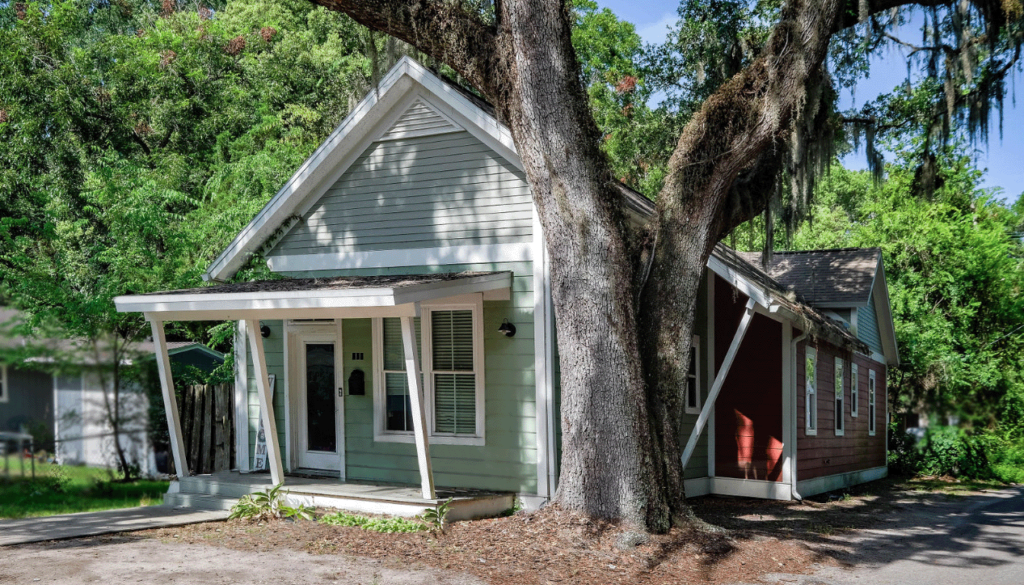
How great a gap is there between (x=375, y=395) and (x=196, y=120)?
12.3 m

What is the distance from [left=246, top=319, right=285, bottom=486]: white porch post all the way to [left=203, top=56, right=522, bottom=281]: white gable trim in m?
2.31

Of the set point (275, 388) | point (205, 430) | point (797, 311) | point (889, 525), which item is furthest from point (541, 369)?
point (205, 430)

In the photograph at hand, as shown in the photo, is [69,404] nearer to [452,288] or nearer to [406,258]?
[452,288]

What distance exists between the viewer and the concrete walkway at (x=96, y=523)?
28.0 feet

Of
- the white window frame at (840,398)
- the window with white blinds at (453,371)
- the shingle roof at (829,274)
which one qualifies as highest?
the shingle roof at (829,274)

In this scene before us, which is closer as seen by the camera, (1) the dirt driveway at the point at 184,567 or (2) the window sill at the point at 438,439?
(1) the dirt driveway at the point at 184,567

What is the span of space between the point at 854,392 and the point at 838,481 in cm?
230

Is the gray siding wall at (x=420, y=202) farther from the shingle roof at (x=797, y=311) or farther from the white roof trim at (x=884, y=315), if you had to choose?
the white roof trim at (x=884, y=315)

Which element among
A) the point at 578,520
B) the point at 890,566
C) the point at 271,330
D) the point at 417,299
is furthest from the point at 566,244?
the point at 271,330

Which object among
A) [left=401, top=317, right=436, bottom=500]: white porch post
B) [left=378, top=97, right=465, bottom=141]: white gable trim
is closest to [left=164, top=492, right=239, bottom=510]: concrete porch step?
[left=401, top=317, right=436, bottom=500]: white porch post

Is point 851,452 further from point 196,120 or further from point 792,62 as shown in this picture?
point 196,120

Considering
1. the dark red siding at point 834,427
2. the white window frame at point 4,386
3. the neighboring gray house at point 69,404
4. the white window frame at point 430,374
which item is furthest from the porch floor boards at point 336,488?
the white window frame at point 4,386

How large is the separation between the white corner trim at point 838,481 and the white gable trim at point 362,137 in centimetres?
702

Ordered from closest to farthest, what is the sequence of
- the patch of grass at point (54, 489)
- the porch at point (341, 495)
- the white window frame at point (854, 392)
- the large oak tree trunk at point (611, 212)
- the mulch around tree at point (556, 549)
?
1. the patch of grass at point (54, 489)
2. the mulch around tree at point (556, 549)
3. the large oak tree trunk at point (611, 212)
4. the porch at point (341, 495)
5. the white window frame at point (854, 392)
